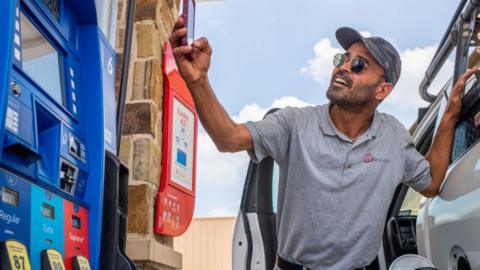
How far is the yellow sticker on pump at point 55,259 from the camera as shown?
1694 millimetres

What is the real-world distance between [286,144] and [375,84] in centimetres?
50

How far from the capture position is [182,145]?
383cm

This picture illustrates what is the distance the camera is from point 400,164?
102 inches

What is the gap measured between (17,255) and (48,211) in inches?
9.3

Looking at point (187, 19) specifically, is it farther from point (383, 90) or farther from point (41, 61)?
point (383, 90)

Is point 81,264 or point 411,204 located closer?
point 81,264

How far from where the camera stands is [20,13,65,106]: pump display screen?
70.1 inches

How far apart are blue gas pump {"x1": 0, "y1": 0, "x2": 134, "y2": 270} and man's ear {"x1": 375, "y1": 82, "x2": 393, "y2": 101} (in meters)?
1.14

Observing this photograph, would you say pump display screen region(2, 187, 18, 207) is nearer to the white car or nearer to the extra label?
the extra label

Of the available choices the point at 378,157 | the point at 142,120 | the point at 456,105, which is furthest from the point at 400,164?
the point at 142,120

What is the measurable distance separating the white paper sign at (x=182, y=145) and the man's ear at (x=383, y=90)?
52.5 inches

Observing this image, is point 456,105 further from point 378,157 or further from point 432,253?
point 432,253

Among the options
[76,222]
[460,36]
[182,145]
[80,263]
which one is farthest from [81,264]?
[182,145]

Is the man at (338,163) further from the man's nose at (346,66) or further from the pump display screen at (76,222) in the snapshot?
the pump display screen at (76,222)
